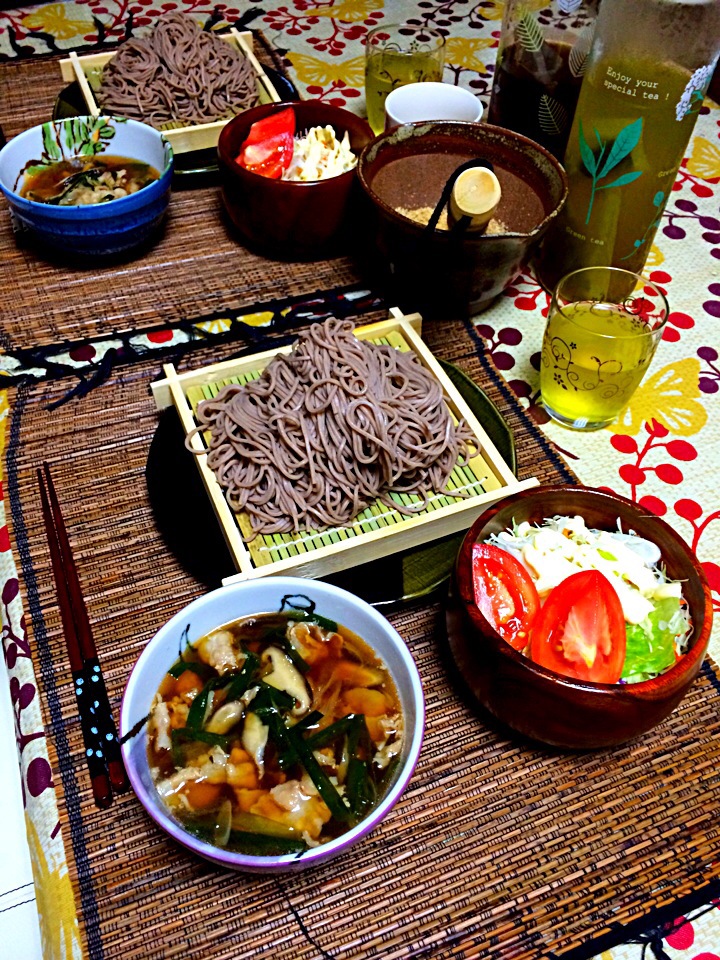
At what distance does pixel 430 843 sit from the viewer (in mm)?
1022

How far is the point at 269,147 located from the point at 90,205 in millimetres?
432

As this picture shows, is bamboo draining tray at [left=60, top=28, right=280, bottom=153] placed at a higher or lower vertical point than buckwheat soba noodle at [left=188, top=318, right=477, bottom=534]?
higher

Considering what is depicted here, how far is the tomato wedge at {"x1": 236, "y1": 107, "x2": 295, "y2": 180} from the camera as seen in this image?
5.76 feet

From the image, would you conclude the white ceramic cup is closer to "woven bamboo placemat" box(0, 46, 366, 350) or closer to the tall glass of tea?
the tall glass of tea

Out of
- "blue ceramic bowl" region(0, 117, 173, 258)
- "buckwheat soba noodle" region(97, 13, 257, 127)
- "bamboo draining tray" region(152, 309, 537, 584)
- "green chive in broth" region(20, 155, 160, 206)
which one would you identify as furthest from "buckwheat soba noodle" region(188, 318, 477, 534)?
"buckwheat soba noodle" region(97, 13, 257, 127)

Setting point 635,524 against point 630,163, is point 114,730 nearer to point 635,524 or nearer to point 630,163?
point 635,524

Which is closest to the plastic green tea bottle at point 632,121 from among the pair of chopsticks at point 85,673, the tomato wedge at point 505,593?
the tomato wedge at point 505,593

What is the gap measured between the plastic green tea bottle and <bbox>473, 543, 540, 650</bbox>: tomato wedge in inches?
35.1

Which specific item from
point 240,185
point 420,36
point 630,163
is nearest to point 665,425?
point 630,163

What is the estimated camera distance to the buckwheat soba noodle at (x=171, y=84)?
1979mm

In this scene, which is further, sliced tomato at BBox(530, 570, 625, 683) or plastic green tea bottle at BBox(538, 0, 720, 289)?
plastic green tea bottle at BBox(538, 0, 720, 289)

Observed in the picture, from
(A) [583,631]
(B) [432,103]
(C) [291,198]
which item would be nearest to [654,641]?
(A) [583,631]

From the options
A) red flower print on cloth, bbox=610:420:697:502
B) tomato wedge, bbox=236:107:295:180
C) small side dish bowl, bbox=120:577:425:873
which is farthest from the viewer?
tomato wedge, bbox=236:107:295:180

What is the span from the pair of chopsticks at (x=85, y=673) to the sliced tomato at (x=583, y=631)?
60 centimetres
